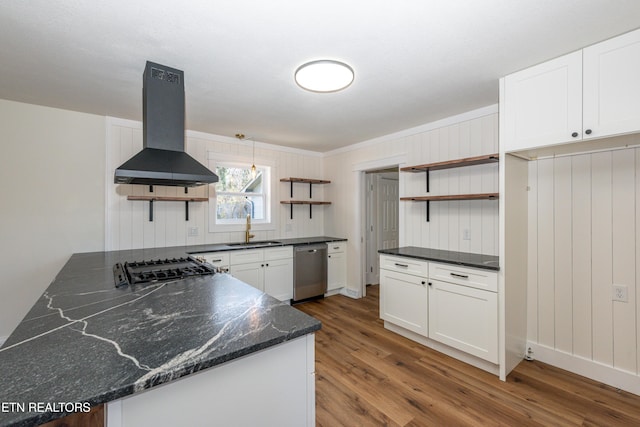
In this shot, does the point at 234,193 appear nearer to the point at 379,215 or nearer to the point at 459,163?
the point at 379,215

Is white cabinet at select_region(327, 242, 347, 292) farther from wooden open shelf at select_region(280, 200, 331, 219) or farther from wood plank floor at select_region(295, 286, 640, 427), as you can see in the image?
wood plank floor at select_region(295, 286, 640, 427)

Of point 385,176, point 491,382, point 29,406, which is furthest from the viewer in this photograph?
point 385,176

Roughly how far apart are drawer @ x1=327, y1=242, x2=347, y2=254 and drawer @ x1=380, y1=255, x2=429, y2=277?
130 centimetres

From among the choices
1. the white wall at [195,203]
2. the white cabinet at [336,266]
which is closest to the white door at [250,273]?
the white wall at [195,203]

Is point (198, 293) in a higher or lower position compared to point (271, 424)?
higher

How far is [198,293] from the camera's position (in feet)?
5.24

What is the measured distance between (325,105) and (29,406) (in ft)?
9.19

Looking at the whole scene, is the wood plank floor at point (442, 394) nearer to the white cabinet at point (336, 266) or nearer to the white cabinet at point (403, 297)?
the white cabinet at point (403, 297)

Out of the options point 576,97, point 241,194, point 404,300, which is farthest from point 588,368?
point 241,194

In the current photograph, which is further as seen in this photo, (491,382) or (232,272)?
(232,272)

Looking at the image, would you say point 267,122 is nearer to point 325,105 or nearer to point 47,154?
point 325,105

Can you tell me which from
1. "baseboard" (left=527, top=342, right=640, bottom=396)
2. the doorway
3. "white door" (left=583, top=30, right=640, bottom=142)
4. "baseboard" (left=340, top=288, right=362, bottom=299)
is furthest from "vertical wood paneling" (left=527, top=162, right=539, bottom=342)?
the doorway

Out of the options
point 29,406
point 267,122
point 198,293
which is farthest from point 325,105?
point 29,406

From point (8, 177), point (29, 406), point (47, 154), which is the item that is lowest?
point (29, 406)
